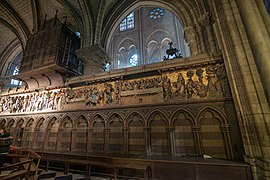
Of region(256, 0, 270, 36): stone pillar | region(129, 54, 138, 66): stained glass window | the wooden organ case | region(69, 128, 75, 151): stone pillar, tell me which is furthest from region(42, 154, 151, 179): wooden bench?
region(129, 54, 138, 66): stained glass window

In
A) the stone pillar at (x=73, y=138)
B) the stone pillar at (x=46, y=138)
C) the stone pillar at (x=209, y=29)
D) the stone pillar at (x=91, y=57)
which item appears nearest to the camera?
the stone pillar at (x=209, y=29)

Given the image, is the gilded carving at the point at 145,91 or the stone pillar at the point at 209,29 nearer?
the gilded carving at the point at 145,91

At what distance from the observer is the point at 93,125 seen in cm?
548

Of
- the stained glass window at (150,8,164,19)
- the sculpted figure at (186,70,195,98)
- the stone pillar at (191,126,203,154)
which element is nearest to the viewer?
the stone pillar at (191,126,203,154)

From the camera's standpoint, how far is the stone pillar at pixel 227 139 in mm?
3596

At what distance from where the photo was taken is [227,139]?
3.70m

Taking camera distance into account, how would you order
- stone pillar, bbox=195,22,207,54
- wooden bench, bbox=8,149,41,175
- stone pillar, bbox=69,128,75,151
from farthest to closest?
stone pillar, bbox=69,128,75,151 → stone pillar, bbox=195,22,207,54 → wooden bench, bbox=8,149,41,175

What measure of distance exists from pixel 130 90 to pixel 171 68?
185 centimetres

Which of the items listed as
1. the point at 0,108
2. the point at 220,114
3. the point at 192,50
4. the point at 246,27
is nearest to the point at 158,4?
the point at 192,50

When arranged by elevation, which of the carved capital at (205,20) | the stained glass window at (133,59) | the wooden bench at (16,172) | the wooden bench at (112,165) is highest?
the stained glass window at (133,59)

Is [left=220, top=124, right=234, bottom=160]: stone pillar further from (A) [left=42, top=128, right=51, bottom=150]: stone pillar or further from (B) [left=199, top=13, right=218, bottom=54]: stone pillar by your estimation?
(A) [left=42, top=128, right=51, bottom=150]: stone pillar

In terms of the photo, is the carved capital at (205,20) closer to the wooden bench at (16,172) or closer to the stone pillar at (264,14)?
the stone pillar at (264,14)

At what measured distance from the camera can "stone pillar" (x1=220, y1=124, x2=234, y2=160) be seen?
11.8ft

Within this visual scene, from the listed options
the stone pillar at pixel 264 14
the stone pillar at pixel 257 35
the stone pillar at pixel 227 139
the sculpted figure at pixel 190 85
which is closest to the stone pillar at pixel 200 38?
the sculpted figure at pixel 190 85
